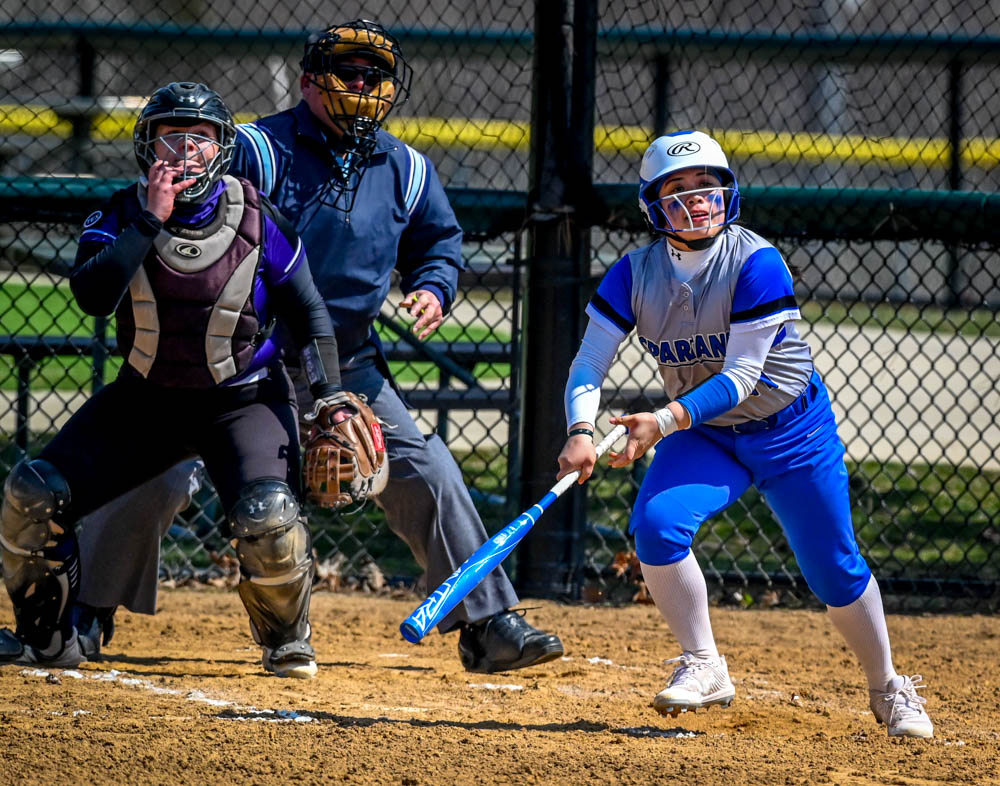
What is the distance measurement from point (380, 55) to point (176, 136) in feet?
2.50

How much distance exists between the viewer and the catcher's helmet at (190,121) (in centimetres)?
358

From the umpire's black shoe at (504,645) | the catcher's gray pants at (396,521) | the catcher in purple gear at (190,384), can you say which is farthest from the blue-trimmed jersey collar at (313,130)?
the umpire's black shoe at (504,645)

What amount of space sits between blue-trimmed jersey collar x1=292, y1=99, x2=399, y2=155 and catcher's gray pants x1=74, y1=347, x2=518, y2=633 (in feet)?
2.09

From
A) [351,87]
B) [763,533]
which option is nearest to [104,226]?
[351,87]

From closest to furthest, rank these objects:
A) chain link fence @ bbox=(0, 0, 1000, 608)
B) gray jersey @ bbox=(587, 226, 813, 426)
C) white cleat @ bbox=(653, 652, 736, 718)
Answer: white cleat @ bbox=(653, 652, 736, 718), gray jersey @ bbox=(587, 226, 813, 426), chain link fence @ bbox=(0, 0, 1000, 608)

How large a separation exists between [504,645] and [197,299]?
140 centimetres

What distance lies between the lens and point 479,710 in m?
3.62

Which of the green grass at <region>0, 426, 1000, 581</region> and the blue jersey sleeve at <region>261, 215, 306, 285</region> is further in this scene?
the green grass at <region>0, 426, 1000, 581</region>

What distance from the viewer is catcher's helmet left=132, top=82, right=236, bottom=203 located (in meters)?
3.58

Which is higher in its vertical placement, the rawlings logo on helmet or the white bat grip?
the rawlings logo on helmet

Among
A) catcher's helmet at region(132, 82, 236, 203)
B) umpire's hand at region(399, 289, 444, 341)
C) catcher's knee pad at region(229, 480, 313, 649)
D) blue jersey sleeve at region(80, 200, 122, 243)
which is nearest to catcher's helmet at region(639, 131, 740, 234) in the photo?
umpire's hand at region(399, 289, 444, 341)

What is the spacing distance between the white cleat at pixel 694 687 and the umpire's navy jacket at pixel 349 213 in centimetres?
138

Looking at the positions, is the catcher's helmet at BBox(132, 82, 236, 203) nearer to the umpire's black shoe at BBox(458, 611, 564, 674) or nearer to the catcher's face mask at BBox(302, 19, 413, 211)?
the catcher's face mask at BBox(302, 19, 413, 211)

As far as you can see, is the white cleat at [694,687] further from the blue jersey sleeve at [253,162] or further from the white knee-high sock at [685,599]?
the blue jersey sleeve at [253,162]
